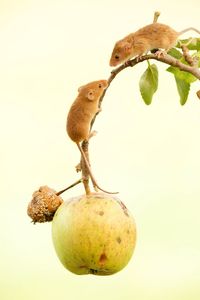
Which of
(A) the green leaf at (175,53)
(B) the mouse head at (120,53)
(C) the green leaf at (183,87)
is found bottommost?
(C) the green leaf at (183,87)

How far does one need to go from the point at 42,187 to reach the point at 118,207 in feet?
1.11

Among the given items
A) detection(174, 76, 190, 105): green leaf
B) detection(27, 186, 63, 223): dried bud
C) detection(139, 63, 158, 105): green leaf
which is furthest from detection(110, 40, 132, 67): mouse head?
detection(27, 186, 63, 223): dried bud

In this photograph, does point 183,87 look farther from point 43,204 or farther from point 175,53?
point 43,204

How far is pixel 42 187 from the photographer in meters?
2.56

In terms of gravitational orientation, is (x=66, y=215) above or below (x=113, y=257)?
above

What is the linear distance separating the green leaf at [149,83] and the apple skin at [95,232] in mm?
480

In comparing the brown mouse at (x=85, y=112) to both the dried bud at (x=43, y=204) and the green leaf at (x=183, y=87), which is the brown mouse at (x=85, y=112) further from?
the green leaf at (x=183, y=87)

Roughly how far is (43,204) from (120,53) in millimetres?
662

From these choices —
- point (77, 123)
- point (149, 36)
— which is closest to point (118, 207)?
point (77, 123)

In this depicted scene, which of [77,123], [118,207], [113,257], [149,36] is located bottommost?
[113,257]

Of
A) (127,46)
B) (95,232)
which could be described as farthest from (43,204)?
(127,46)

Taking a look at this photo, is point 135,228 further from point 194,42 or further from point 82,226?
point 194,42

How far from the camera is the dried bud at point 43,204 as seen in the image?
98.3 inches

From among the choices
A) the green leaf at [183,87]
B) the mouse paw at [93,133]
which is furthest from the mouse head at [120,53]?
the mouse paw at [93,133]
